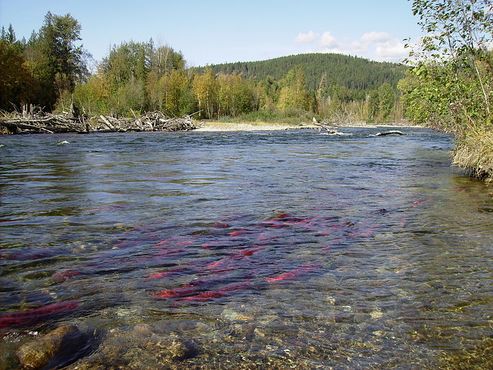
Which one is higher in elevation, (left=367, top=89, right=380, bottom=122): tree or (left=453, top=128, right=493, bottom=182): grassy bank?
(left=367, top=89, right=380, bottom=122): tree

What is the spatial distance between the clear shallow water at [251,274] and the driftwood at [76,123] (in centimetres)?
3229

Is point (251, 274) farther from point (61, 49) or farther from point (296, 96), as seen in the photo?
point (296, 96)

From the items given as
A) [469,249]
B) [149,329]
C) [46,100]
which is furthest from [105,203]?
[46,100]

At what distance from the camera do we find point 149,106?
78438 mm

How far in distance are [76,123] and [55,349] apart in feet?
144

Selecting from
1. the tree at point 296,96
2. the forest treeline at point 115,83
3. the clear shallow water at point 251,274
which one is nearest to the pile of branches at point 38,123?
the forest treeline at point 115,83

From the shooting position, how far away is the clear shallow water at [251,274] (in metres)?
3.62

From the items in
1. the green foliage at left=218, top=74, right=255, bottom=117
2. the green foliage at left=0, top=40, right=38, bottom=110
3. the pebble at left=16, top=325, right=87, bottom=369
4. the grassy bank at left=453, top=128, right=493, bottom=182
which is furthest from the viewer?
the green foliage at left=218, top=74, right=255, bottom=117

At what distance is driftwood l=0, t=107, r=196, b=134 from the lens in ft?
131

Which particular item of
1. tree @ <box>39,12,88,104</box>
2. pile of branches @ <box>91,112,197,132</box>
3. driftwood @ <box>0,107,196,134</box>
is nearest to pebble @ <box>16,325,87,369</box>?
Result: driftwood @ <box>0,107,196,134</box>

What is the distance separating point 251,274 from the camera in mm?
5246

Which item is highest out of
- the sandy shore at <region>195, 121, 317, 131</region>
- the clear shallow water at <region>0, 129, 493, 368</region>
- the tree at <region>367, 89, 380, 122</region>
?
the tree at <region>367, 89, 380, 122</region>

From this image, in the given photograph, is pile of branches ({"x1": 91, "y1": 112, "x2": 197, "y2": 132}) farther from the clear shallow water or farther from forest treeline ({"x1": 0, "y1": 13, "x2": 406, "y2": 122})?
the clear shallow water

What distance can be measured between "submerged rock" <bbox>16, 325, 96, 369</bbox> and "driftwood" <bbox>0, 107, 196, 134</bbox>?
39994 millimetres
